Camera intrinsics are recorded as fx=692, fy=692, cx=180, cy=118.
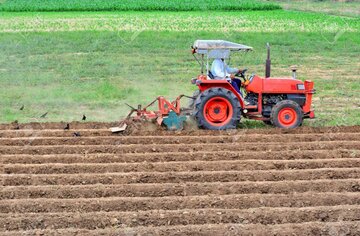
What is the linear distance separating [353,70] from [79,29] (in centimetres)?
1210

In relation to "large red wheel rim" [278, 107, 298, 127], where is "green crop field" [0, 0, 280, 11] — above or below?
above

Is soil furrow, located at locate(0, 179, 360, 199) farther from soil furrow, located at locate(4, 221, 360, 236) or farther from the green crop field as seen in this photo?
the green crop field

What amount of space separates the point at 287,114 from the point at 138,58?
887cm

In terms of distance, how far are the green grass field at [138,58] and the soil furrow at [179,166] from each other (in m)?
2.96

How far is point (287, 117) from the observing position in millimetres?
11023

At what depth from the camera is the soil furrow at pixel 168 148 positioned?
31.5 ft

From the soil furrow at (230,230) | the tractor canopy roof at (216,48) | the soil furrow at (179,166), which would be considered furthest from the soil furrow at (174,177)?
the tractor canopy roof at (216,48)

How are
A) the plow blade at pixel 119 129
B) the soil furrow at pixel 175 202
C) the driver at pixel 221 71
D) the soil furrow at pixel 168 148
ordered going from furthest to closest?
the driver at pixel 221 71, the plow blade at pixel 119 129, the soil furrow at pixel 168 148, the soil furrow at pixel 175 202

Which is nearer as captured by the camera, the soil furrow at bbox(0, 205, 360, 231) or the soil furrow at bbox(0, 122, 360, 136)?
the soil furrow at bbox(0, 205, 360, 231)

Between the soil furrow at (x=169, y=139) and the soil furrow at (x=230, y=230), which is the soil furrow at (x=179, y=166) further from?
the soil furrow at (x=230, y=230)

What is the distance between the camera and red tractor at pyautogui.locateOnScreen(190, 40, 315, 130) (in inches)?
422

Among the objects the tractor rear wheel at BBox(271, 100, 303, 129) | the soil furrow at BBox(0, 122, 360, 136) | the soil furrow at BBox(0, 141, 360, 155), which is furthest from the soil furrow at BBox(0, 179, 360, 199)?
the tractor rear wheel at BBox(271, 100, 303, 129)

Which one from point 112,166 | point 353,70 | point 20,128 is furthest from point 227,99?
point 353,70

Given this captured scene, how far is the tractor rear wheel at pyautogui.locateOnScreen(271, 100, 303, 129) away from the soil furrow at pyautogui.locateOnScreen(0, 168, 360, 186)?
96.2 inches
